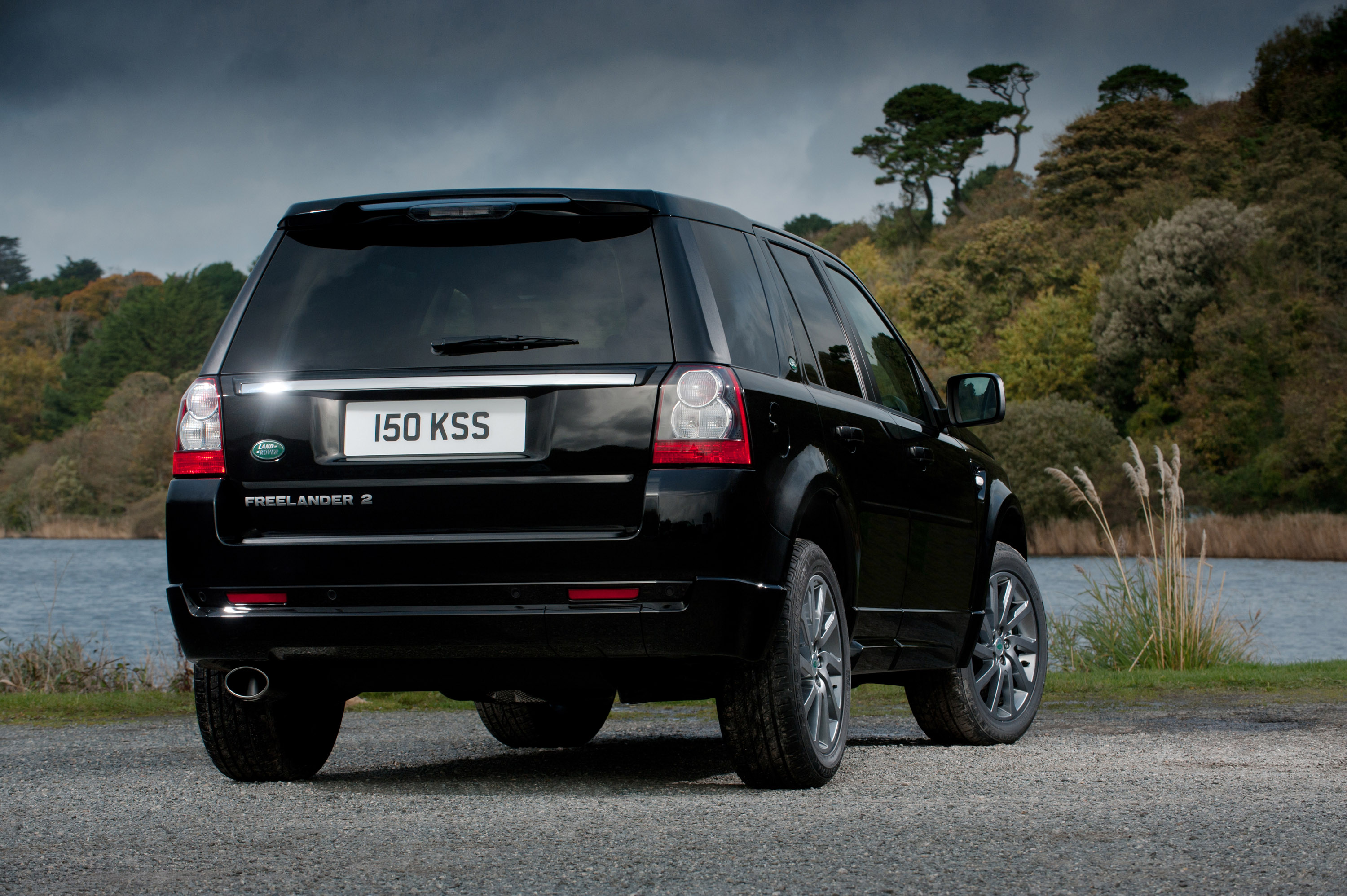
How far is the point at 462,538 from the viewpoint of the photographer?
471cm

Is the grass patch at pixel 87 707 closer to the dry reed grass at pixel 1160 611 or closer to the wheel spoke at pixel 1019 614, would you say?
the wheel spoke at pixel 1019 614

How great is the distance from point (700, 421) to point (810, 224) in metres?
135

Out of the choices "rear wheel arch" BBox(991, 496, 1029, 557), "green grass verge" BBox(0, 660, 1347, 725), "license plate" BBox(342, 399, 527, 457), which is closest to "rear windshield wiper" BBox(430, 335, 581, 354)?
"license plate" BBox(342, 399, 527, 457)

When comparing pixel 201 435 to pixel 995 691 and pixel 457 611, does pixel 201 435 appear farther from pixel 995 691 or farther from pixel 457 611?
pixel 995 691

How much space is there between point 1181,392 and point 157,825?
59.6m

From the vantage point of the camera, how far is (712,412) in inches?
185

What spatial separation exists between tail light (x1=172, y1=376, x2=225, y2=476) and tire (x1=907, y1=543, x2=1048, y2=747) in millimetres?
3368

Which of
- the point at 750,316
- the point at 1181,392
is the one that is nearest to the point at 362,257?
the point at 750,316

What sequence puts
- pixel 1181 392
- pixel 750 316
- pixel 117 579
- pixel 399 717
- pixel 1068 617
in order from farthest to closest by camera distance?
pixel 1181 392 < pixel 117 579 < pixel 1068 617 < pixel 399 717 < pixel 750 316

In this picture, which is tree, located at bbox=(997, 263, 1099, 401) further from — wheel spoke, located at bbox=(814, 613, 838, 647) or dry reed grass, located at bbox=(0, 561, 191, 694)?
wheel spoke, located at bbox=(814, 613, 838, 647)

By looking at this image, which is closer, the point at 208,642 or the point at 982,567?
the point at 208,642

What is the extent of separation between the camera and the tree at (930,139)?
107 metres

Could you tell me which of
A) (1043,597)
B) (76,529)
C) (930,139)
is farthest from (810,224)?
(1043,597)

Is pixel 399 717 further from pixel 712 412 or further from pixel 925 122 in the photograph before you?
→ pixel 925 122
